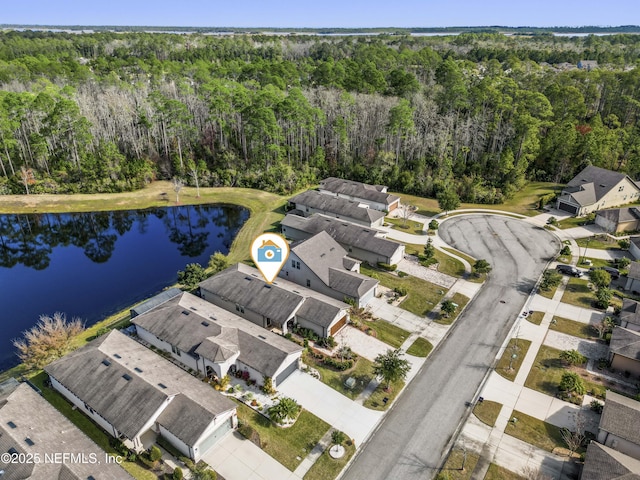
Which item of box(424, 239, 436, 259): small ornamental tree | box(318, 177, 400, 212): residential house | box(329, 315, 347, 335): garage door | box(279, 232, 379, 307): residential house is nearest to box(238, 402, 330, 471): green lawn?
box(329, 315, 347, 335): garage door

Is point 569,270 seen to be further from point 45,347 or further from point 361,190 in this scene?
point 45,347

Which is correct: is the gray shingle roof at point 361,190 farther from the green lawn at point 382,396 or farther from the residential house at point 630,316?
the green lawn at point 382,396

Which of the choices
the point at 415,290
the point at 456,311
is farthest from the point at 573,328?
the point at 415,290

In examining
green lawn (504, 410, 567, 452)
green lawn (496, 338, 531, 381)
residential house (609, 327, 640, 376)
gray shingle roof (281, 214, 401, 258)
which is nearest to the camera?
green lawn (504, 410, 567, 452)

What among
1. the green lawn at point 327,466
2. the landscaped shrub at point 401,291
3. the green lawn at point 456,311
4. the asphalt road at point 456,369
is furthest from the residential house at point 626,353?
the green lawn at point 327,466

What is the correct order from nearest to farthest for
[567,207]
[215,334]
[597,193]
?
[215,334]
[597,193]
[567,207]

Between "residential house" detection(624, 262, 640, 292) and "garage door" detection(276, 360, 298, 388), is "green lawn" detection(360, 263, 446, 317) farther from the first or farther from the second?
"residential house" detection(624, 262, 640, 292)
